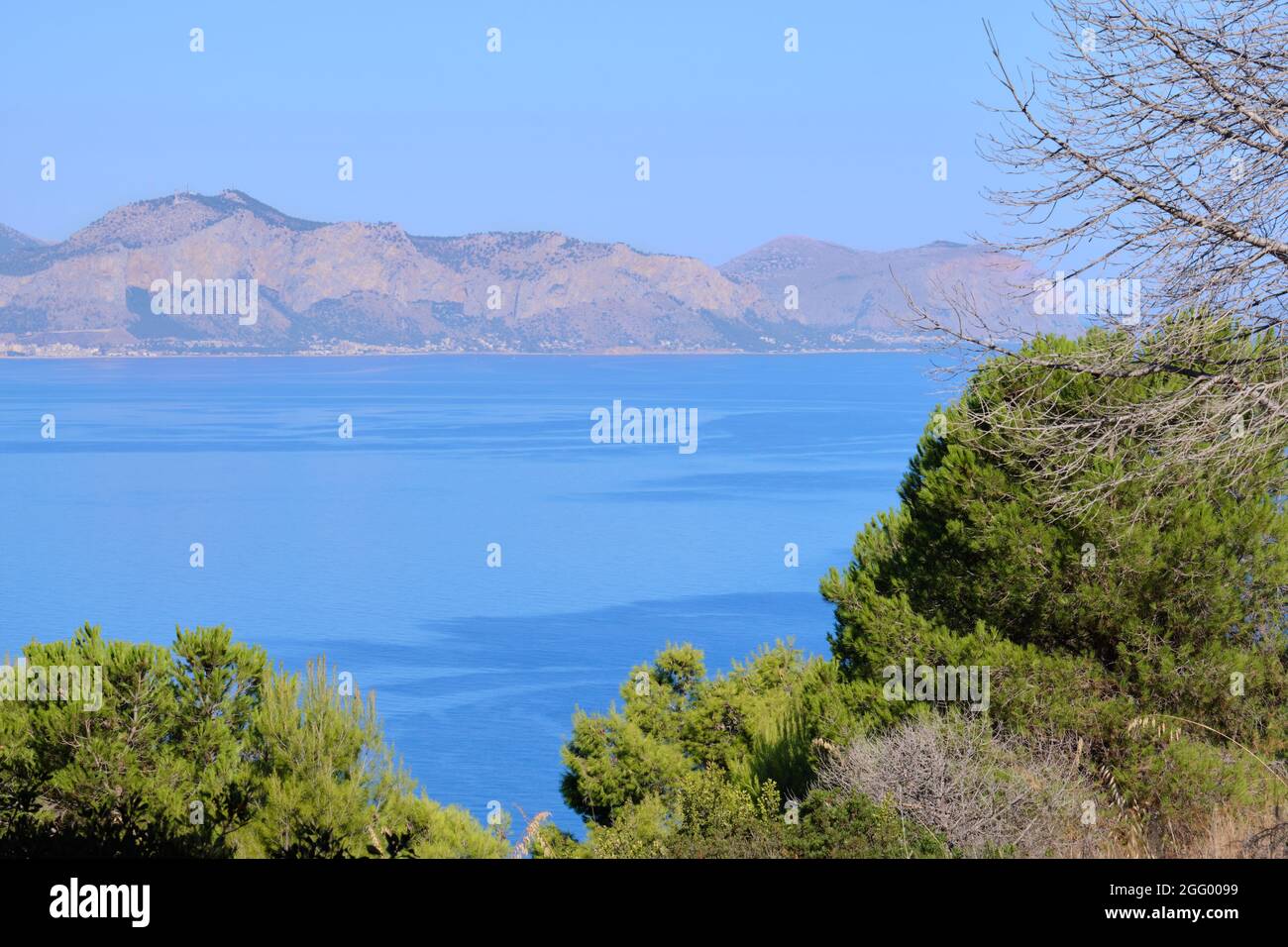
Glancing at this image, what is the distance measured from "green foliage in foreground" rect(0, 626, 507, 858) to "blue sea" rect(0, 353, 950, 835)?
1934 centimetres

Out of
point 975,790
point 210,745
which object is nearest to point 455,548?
point 210,745

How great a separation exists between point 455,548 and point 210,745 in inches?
2825

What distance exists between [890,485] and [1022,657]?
84524mm

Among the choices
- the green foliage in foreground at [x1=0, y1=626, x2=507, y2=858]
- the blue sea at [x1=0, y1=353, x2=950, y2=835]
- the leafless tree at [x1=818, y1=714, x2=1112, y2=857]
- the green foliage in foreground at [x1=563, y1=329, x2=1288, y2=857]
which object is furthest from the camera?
the blue sea at [x1=0, y1=353, x2=950, y2=835]

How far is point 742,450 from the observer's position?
121m

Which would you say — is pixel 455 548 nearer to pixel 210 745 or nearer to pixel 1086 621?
pixel 210 745

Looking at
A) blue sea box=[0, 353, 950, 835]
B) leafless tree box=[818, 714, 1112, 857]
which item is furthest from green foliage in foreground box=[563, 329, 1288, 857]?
blue sea box=[0, 353, 950, 835]

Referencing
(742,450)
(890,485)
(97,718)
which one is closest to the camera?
(97,718)

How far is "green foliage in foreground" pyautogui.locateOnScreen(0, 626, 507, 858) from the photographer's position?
13.0m

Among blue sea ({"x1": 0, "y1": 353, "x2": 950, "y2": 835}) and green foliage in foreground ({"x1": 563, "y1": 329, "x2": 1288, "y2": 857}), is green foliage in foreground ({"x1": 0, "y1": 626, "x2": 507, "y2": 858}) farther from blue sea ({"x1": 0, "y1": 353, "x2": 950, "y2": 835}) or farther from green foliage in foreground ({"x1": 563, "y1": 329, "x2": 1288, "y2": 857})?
blue sea ({"x1": 0, "y1": 353, "x2": 950, "y2": 835})

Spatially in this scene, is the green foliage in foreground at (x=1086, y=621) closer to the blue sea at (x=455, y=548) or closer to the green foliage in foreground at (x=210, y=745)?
the green foliage in foreground at (x=210, y=745)

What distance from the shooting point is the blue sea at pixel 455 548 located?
187 ft
